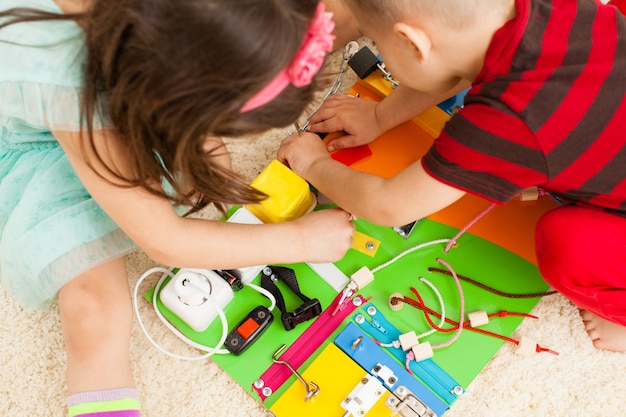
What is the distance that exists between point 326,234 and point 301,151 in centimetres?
15

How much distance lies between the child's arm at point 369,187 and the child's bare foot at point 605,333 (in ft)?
1.20

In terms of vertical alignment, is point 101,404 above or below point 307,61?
below

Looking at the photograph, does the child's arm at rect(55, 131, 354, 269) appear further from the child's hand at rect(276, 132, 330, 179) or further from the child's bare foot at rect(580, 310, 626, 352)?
the child's bare foot at rect(580, 310, 626, 352)

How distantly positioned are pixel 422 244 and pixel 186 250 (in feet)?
1.28

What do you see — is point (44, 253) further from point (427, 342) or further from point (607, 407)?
point (607, 407)

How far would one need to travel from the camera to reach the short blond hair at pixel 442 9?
2.15ft

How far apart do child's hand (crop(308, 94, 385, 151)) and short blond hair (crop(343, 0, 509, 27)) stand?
31 cm

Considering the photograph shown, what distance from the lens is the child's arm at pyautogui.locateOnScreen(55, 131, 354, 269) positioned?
0.68 meters

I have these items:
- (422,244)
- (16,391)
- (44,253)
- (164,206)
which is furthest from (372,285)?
(16,391)

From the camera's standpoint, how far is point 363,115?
3.27 ft

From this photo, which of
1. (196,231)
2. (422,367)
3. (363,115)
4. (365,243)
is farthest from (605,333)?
(196,231)

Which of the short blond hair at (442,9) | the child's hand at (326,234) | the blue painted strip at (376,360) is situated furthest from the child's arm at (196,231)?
the short blond hair at (442,9)

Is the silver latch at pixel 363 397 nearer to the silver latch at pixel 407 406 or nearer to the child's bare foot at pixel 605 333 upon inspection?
the silver latch at pixel 407 406

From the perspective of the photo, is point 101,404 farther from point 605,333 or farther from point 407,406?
point 605,333
